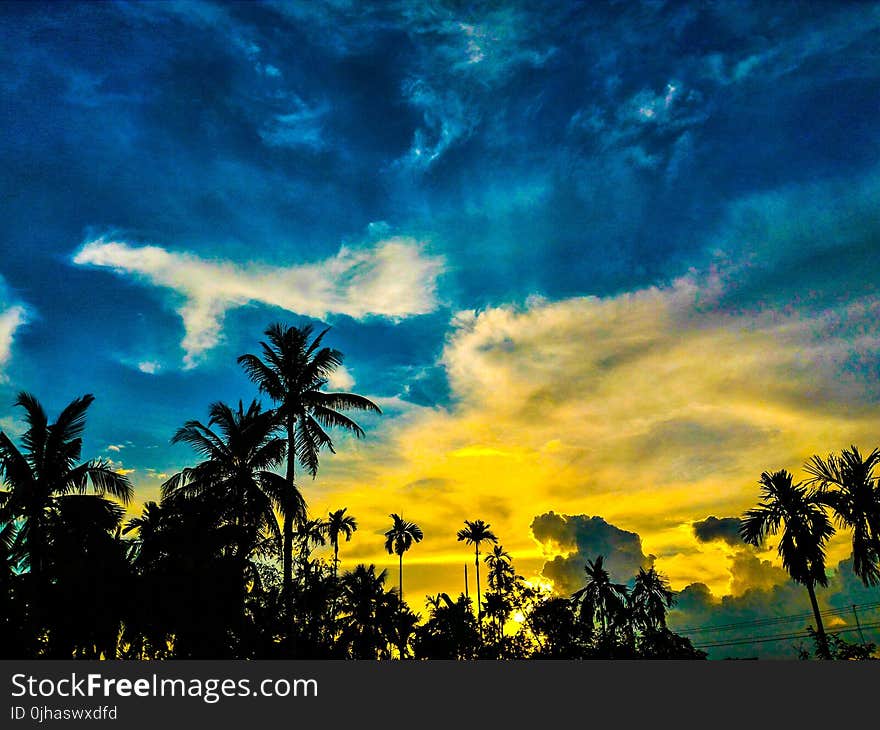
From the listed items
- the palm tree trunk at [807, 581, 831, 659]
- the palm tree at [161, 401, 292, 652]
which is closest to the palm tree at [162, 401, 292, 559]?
the palm tree at [161, 401, 292, 652]

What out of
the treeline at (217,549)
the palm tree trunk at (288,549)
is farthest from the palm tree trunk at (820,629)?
the palm tree trunk at (288,549)

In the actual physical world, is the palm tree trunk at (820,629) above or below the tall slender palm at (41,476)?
below

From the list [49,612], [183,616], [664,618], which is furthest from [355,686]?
[664,618]

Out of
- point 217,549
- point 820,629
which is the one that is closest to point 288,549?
point 217,549

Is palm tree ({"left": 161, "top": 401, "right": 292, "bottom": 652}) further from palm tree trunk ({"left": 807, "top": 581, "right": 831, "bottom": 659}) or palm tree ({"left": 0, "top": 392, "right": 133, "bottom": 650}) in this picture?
palm tree trunk ({"left": 807, "top": 581, "right": 831, "bottom": 659})

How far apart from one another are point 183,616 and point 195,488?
7256mm

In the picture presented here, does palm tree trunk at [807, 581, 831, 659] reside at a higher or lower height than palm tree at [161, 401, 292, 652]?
lower

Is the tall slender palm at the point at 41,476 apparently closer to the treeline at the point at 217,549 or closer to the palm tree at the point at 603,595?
the treeline at the point at 217,549

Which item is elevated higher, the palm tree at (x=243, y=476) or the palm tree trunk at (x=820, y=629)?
the palm tree at (x=243, y=476)

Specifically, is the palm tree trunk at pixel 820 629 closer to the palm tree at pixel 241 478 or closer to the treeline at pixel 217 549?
the treeline at pixel 217 549

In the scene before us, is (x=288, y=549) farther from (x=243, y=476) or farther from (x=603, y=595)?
(x=603, y=595)

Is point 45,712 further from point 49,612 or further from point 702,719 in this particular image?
point 49,612

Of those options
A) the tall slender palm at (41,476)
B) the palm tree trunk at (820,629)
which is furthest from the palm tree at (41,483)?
the palm tree trunk at (820,629)

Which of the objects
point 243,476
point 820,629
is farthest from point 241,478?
point 820,629
